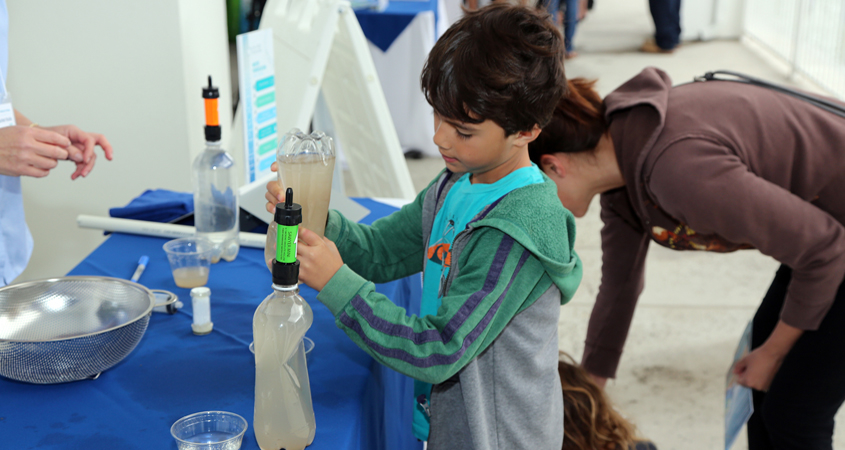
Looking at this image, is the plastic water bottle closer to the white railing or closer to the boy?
the boy

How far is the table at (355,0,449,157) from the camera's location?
13.9 feet

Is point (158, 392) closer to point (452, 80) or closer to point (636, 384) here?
point (452, 80)

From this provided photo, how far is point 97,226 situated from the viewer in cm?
168

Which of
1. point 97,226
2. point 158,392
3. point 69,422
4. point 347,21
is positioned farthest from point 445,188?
point 347,21

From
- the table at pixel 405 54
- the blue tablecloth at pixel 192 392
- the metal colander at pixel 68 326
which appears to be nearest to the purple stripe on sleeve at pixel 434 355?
the blue tablecloth at pixel 192 392

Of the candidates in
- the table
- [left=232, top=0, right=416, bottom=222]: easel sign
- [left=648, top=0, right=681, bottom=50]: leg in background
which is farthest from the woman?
[left=648, top=0, right=681, bottom=50]: leg in background

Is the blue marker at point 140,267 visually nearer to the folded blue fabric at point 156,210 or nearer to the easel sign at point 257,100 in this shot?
the folded blue fabric at point 156,210

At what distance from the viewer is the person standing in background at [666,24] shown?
7629mm

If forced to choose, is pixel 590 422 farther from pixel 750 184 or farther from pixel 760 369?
pixel 750 184

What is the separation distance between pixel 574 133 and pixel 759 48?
748 cm

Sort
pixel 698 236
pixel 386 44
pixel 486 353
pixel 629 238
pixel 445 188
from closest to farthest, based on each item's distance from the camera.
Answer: pixel 486 353, pixel 445 188, pixel 698 236, pixel 629 238, pixel 386 44

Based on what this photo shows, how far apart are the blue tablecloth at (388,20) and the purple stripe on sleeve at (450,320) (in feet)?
11.3

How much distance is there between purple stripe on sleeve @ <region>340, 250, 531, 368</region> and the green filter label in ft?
0.58

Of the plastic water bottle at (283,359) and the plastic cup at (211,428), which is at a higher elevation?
the plastic water bottle at (283,359)
